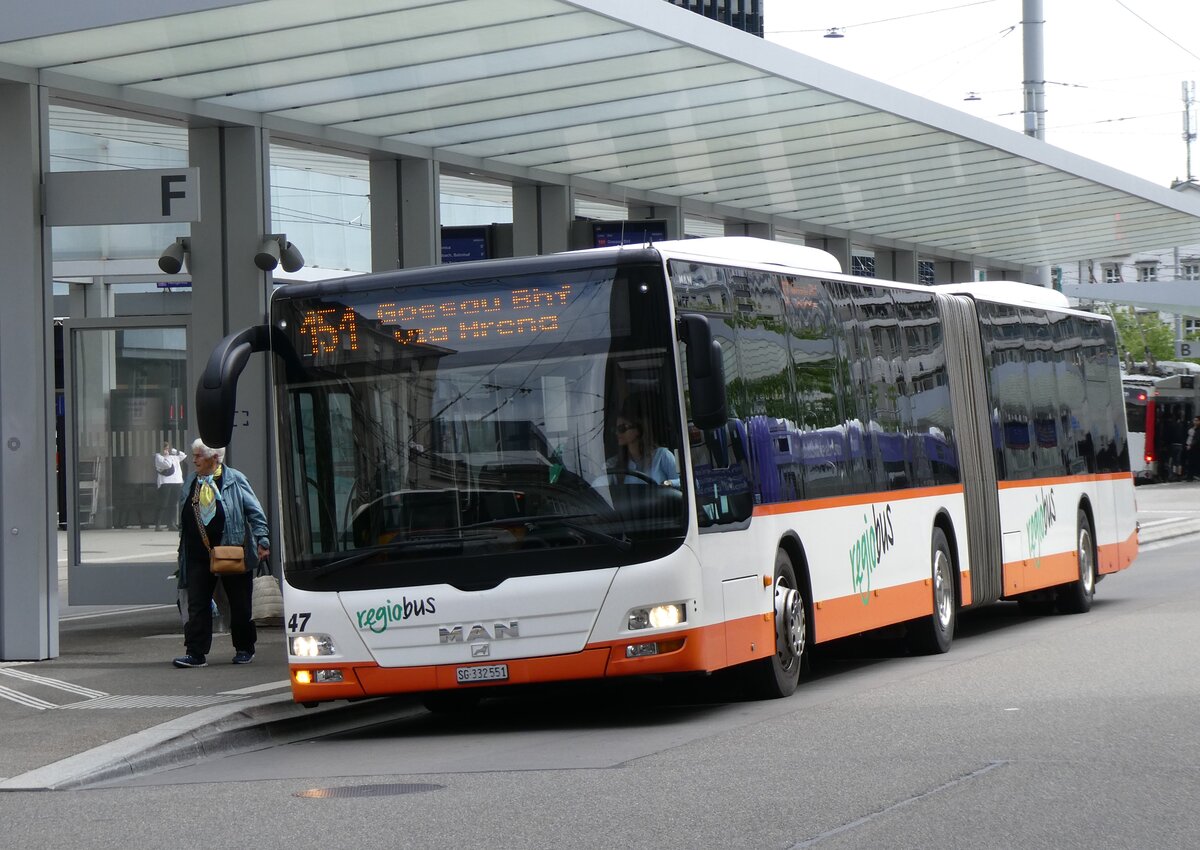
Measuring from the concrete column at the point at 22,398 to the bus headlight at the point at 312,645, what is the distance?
4097 mm

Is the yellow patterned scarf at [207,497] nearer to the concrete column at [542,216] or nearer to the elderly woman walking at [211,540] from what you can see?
the elderly woman walking at [211,540]

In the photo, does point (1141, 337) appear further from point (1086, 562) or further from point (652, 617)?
point (652, 617)

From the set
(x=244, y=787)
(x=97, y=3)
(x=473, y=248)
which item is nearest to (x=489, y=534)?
(x=244, y=787)

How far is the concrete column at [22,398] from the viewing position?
14531 mm

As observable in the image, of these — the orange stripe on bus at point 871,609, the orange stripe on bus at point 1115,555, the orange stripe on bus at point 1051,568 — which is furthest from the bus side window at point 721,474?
the orange stripe on bus at point 1115,555

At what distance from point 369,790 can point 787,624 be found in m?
3.89

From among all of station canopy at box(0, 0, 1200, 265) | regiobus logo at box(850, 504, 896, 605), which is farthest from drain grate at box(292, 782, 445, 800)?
station canopy at box(0, 0, 1200, 265)

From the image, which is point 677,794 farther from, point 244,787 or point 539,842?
point 244,787

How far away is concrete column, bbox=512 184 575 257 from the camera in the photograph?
2153cm

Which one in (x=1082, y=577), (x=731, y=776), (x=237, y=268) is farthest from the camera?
(x=1082, y=577)

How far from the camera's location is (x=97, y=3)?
543 inches

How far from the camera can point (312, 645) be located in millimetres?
11141

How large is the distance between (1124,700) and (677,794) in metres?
3.74

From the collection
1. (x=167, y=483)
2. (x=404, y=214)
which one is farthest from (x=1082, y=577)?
(x=167, y=483)
